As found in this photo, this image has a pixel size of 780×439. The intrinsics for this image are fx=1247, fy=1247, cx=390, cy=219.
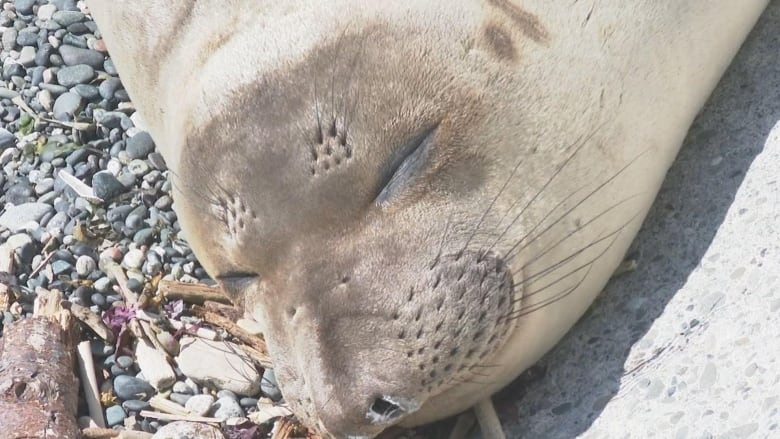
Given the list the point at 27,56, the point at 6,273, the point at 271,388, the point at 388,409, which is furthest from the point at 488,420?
the point at 27,56

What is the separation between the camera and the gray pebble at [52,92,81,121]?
4.72 meters

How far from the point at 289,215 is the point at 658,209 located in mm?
1154

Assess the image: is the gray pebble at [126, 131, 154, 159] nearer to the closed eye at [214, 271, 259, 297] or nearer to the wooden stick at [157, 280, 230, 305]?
the wooden stick at [157, 280, 230, 305]

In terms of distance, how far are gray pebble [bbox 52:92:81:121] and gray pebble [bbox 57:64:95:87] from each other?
9 cm

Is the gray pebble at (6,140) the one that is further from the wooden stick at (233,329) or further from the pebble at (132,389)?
the pebble at (132,389)

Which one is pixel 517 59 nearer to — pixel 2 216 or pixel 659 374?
pixel 659 374

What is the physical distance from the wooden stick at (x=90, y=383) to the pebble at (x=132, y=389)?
0.07 m

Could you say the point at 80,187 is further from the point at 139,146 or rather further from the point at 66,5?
the point at 66,5

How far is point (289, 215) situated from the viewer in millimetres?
2984

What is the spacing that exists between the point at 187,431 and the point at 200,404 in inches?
6.1

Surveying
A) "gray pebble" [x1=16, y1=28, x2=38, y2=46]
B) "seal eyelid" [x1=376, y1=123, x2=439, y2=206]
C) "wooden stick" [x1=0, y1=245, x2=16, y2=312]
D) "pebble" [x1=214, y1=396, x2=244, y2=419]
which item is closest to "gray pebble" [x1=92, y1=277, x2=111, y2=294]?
"wooden stick" [x1=0, y1=245, x2=16, y2=312]

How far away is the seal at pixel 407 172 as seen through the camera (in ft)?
9.62

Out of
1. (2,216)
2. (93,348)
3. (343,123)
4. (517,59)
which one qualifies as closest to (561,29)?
(517,59)

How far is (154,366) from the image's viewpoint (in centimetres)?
386
